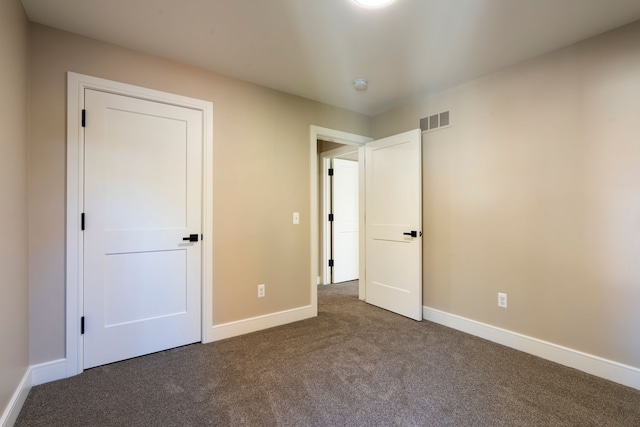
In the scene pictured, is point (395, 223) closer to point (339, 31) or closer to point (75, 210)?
point (339, 31)

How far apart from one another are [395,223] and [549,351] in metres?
1.71

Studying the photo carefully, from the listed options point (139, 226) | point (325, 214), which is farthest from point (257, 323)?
point (325, 214)

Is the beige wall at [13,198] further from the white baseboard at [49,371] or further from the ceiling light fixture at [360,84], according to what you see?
the ceiling light fixture at [360,84]

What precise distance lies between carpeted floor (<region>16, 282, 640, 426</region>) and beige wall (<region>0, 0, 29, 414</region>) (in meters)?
0.36

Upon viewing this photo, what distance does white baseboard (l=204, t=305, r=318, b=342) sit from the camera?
2574mm

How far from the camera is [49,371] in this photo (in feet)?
6.35

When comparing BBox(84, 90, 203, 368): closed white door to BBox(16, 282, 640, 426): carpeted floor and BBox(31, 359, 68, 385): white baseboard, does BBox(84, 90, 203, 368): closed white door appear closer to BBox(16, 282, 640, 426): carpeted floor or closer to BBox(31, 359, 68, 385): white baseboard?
BBox(31, 359, 68, 385): white baseboard

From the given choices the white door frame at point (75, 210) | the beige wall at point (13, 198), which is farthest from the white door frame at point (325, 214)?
the beige wall at point (13, 198)

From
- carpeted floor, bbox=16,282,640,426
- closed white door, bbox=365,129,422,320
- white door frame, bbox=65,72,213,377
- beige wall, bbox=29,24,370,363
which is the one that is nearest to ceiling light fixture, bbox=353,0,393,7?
beige wall, bbox=29,24,370,363

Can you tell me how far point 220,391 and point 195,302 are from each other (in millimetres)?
888

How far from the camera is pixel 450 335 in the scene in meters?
2.70

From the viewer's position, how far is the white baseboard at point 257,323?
257 centimetres

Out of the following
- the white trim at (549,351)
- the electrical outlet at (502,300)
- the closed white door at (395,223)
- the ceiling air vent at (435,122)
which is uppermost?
the ceiling air vent at (435,122)

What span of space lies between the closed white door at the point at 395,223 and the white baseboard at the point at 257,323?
0.92 metres
